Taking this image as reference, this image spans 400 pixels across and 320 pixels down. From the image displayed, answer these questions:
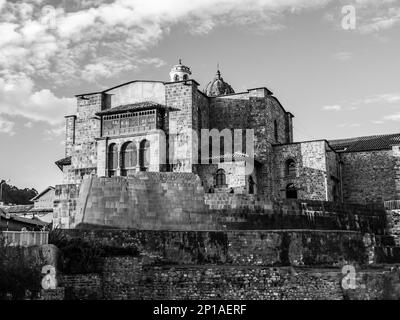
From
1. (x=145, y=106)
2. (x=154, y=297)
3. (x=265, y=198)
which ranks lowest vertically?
(x=154, y=297)

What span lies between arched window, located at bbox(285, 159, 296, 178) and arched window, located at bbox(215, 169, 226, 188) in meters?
5.06

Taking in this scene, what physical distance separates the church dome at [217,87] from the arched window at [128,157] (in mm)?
17845

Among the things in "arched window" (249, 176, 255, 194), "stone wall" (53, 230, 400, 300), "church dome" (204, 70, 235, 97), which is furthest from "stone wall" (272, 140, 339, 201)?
"church dome" (204, 70, 235, 97)

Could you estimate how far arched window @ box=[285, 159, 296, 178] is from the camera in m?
37.2

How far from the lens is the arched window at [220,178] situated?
3484 centimetres

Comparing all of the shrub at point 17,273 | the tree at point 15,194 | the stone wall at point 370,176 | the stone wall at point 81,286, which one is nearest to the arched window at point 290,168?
the stone wall at point 370,176

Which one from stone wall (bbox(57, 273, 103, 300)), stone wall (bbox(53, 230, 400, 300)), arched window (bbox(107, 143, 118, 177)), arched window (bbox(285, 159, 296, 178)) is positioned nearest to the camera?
stone wall (bbox(53, 230, 400, 300))

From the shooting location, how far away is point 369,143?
1558 inches

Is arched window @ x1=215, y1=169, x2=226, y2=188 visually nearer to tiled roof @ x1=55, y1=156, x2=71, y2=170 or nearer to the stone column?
the stone column

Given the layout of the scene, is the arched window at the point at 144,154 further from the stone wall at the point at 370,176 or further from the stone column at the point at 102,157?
the stone wall at the point at 370,176
